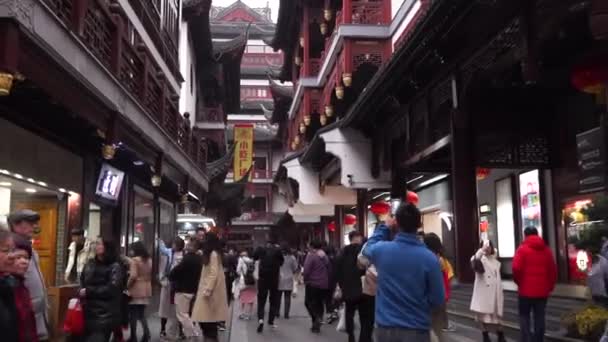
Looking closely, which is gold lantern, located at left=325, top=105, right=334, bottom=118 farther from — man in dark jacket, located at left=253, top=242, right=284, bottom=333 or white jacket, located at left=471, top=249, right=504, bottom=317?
white jacket, located at left=471, top=249, right=504, bottom=317

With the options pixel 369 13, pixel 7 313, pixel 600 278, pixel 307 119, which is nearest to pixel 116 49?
pixel 7 313

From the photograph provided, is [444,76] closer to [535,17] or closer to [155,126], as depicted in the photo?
[535,17]

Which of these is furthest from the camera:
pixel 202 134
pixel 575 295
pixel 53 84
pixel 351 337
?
pixel 202 134

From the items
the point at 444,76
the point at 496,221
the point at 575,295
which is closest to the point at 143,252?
the point at 444,76

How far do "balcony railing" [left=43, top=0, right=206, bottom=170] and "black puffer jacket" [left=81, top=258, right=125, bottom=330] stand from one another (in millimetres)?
2723

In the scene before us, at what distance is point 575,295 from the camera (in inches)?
446

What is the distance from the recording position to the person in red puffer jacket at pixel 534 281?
807 centimetres

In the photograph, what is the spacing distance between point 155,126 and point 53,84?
6.20m

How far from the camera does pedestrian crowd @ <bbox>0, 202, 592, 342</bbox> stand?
4168 mm

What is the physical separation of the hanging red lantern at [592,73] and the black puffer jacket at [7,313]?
699 cm

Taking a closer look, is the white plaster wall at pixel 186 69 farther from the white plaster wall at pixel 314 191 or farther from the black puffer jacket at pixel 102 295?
the black puffer jacket at pixel 102 295

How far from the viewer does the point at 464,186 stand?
9.15 meters

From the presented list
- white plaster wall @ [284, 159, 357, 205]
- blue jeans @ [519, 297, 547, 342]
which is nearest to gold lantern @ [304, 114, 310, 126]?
white plaster wall @ [284, 159, 357, 205]

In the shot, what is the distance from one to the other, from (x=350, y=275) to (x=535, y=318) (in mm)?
2456
